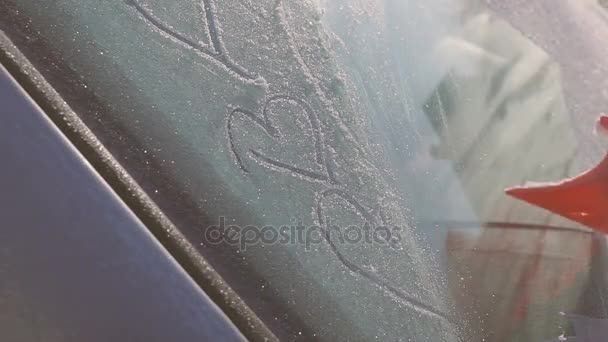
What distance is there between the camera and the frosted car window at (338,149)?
4.17 feet

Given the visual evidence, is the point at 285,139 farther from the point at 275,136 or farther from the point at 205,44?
the point at 205,44

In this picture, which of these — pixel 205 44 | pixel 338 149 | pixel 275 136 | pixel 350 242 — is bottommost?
pixel 350 242

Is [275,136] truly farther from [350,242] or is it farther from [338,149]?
[350,242]

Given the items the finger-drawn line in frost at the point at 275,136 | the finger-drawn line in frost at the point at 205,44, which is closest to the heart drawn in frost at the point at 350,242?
the finger-drawn line in frost at the point at 275,136

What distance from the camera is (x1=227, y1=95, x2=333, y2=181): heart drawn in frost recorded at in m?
1.32

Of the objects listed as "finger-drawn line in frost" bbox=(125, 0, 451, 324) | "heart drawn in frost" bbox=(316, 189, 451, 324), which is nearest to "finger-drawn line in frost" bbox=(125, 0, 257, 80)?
"finger-drawn line in frost" bbox=(125, 0, 451, 324)

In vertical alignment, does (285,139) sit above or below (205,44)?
below

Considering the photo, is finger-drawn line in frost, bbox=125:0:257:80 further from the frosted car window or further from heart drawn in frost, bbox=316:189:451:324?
heart drawn in frost, bbox=316:189:451:324

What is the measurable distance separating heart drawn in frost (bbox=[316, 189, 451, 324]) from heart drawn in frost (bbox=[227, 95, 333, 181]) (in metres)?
0.05

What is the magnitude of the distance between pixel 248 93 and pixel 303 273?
1.25 ft

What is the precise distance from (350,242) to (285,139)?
245 millimetres

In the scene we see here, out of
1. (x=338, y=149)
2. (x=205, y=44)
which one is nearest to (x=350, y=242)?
(x=338, y=149)

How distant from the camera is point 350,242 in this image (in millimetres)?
1316

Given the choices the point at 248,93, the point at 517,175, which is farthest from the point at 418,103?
the point at 248,93
